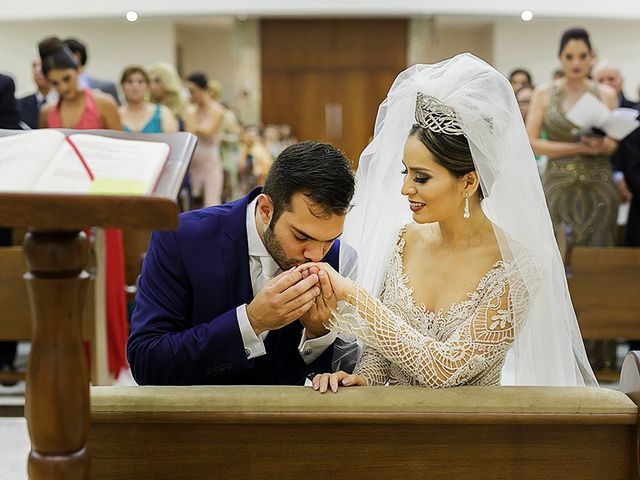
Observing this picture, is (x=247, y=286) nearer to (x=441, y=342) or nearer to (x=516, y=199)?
(x=441, y=342)

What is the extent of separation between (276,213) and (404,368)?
0.55 meters

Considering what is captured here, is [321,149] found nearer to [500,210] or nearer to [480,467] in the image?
[500,210]

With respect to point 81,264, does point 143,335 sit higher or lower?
lower

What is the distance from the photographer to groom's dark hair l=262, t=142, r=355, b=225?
8.18 ft

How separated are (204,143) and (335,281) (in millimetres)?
6361

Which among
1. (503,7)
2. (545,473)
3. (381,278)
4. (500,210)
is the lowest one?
(545,473)

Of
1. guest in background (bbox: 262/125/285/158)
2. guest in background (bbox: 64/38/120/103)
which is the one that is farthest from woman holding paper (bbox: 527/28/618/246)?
guest in background (bbox: 262/125/285/158)

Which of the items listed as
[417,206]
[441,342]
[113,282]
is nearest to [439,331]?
[441,342]

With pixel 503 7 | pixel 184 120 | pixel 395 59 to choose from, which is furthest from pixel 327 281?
pixel 395 59

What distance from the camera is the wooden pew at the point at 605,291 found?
5043 millimetres

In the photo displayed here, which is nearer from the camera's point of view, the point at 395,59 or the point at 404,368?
the point at 404,368

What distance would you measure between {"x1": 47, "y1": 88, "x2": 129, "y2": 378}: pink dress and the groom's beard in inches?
122

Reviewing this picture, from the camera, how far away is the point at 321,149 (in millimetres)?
2566

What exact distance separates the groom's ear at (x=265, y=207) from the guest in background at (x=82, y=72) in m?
3.69
